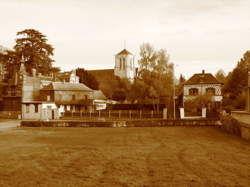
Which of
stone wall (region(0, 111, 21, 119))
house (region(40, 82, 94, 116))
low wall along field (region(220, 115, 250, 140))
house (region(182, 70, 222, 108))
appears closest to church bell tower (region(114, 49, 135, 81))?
house (region(40, 82, 94, 116))

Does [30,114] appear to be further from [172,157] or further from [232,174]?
[232,174]

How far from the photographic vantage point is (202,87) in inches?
2138

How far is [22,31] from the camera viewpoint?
5881 centimetres

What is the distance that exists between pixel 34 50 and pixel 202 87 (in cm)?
3469

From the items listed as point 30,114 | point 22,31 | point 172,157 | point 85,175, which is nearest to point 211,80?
point 30,114

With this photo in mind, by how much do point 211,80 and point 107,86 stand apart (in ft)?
114

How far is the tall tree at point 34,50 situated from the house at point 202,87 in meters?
29.1

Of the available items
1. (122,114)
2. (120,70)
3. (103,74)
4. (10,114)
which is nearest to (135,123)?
(122,114)

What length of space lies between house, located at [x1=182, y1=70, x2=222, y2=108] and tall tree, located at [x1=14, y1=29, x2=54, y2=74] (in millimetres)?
29106

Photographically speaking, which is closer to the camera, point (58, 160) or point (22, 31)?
point (58, 160)

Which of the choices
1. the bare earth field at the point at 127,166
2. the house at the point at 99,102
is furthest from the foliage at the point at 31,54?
the bare earth field at the point at 127,166

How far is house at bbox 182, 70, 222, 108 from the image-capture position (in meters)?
53.2

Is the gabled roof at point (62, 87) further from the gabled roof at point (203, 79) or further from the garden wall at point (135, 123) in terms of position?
the gabled roof at point (203, 79)

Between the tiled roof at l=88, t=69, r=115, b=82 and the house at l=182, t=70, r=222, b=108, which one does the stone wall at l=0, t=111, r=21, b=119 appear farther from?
the tiled roof at l=88, t=69, r=115, b=82
